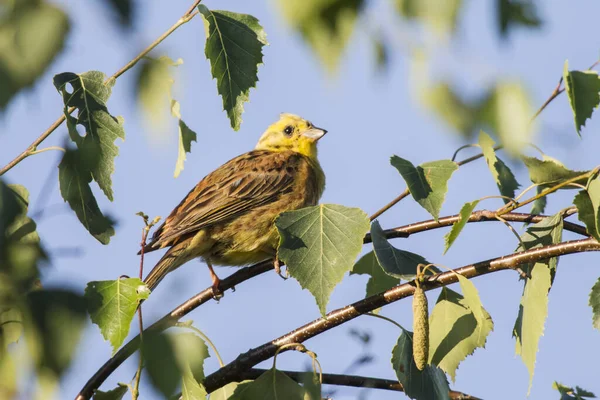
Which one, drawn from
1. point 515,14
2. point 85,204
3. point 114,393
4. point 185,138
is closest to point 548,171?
point 185,138

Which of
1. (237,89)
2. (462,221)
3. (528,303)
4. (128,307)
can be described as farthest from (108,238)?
(528,303)

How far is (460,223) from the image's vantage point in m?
2.66

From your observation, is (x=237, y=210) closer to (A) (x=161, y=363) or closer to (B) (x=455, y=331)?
(B) (x=455, y=331)

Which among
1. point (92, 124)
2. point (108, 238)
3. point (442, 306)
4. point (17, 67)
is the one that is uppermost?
point (92, 124)

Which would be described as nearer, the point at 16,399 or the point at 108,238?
the point at 16,399

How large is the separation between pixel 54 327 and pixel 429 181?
1.89 m

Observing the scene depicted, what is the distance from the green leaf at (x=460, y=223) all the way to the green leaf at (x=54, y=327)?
61.1 inches

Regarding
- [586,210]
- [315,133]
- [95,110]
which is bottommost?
[586,210]

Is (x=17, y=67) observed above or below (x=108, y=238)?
below

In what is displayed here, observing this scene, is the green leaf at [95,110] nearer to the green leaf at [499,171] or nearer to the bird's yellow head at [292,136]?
the green leaf at [499,171]

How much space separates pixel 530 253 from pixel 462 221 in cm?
41

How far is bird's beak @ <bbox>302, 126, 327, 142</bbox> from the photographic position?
7.08 meters

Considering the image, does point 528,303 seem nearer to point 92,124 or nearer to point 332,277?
point 332,277

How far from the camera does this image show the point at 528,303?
273 centimetres
